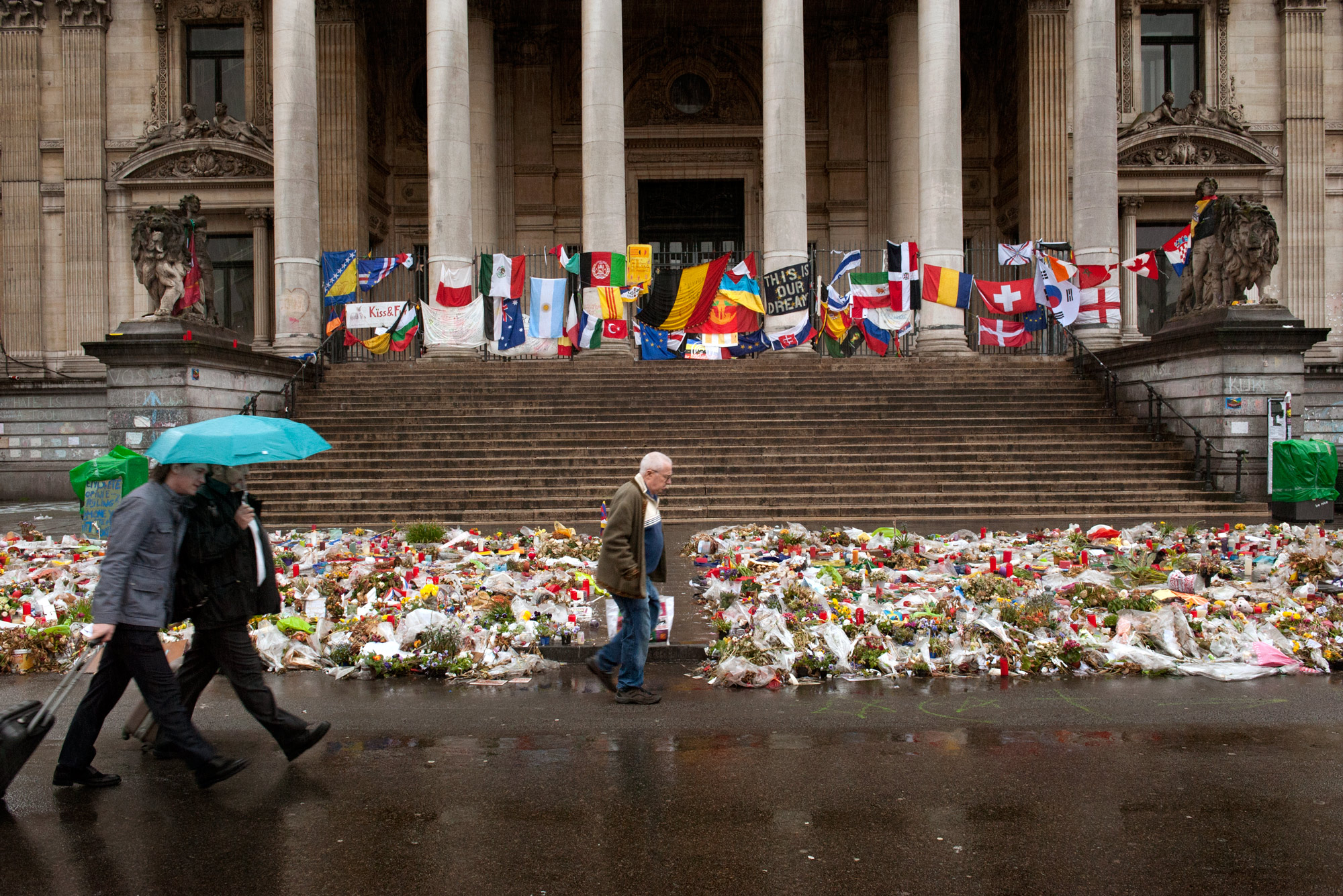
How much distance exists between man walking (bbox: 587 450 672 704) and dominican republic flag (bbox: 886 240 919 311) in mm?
18158

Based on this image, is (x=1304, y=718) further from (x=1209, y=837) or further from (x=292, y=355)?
(x=292, y=355)

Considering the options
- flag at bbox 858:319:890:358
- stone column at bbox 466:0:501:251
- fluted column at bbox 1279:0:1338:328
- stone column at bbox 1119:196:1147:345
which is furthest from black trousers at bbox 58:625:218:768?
fluted column at bbox 1279:0:1338:328

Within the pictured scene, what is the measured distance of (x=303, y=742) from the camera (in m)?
5.53

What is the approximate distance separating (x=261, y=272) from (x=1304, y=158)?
28.6 metres

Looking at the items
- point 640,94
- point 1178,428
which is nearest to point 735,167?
point 640,94

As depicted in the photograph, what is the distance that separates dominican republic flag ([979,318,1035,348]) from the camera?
24.0 metres

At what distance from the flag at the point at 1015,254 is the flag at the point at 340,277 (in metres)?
14.9

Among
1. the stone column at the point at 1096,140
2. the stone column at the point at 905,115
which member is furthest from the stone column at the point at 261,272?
the stone column at the point at 1096,140

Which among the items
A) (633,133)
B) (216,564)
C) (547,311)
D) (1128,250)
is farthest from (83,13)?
(216,564)

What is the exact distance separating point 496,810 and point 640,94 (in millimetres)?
29336

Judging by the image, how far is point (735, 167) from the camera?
31.7 meters

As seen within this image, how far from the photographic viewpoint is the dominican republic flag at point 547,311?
2359 centimetres

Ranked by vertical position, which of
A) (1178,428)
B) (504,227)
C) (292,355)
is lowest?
(1178,428)

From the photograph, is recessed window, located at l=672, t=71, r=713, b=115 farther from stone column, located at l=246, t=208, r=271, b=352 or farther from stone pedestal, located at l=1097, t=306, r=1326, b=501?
stone pedestal, located at l=1097, t=306, r=1326, b=501
